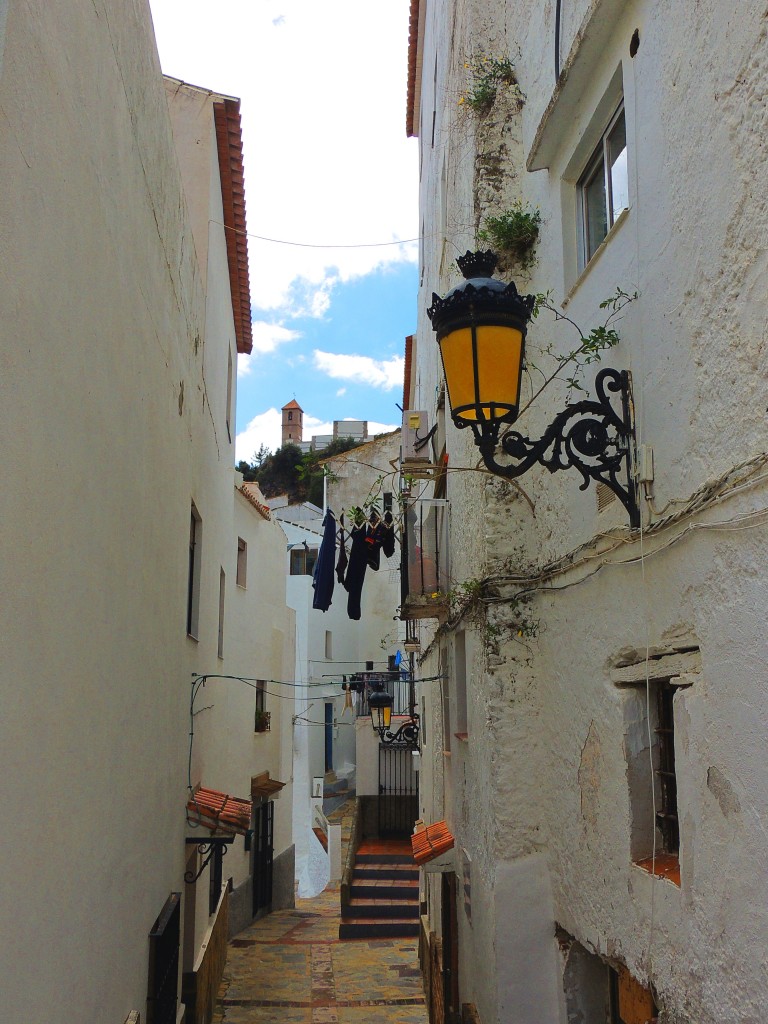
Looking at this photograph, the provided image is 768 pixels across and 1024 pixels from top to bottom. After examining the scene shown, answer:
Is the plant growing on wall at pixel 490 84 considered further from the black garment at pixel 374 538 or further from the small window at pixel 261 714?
the small window at pixel 261 714

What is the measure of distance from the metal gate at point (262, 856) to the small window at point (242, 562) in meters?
4.92

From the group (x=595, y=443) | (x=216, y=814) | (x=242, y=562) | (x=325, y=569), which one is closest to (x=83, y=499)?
(x=595, y=443)

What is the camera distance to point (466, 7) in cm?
784

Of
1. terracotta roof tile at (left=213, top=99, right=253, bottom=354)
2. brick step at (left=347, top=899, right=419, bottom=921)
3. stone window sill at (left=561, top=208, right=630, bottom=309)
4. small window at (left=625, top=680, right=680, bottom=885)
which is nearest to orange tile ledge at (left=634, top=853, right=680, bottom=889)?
small window at (left=625, top=680, right=680, bottom=885)

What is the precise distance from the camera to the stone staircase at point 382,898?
56.2 ft

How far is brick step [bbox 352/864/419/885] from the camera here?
1944cm

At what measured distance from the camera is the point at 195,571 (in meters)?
10.5

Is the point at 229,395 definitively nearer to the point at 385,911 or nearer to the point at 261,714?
the point at 261,714

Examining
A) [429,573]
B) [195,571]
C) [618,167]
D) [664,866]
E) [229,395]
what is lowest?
[664,866]

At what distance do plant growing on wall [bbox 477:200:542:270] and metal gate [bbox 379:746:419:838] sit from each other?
18962 millimetres

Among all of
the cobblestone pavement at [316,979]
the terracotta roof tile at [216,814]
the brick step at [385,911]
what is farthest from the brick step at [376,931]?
the terracotta roof tile at [216,814]

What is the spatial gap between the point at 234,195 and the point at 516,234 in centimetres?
674

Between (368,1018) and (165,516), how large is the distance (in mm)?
8035

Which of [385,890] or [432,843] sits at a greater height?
[432,843]
